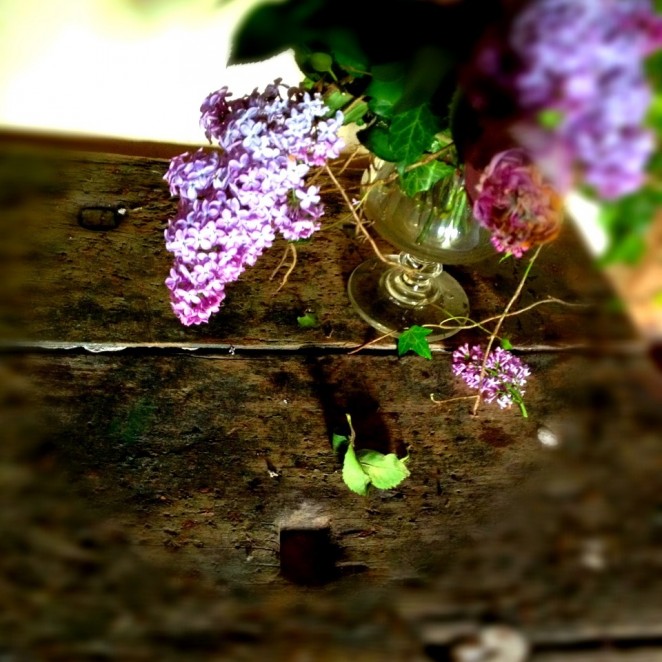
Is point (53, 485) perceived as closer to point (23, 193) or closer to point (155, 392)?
point (155, 392)

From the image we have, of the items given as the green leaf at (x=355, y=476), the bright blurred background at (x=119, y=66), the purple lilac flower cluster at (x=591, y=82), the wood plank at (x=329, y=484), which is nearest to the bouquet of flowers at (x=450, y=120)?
the purple lilac flower cluster at (x=591, y=82)

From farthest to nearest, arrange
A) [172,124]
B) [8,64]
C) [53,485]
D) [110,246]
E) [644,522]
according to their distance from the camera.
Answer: [172,124], [8,64], [110,246], [53,485], [644,522]

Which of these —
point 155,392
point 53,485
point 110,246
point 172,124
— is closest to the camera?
point 53,485

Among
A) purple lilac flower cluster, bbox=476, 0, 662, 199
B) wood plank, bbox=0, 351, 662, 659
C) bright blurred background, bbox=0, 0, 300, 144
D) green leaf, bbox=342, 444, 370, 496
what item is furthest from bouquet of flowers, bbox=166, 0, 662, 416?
bright blurred background, bbox=0, 0, 300, 144


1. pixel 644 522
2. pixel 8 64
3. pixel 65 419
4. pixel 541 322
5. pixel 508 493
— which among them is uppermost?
pixel 8 64

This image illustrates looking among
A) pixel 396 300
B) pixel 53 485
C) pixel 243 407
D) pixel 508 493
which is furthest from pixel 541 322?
pixel 53 485

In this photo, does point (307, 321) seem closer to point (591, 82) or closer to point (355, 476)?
point (355, 476)
